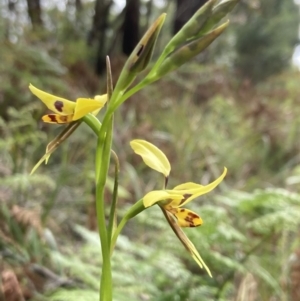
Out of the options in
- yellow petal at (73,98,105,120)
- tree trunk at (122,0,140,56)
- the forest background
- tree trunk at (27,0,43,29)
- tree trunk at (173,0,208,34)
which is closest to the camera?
yellow petal at (73,98,105,120)

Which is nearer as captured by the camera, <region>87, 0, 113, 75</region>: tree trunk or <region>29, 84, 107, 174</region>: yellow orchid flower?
<region>29, 84, 107, 174</region>: yellow orchid flower

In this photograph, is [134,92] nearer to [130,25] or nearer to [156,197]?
[156,197]

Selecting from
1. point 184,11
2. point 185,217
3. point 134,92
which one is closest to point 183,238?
point 185,217

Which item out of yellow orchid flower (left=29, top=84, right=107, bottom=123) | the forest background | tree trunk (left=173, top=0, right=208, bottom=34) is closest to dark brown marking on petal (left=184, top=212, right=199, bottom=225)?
yellow orchid flower (left=29, top=84, right=107, bottom=123)

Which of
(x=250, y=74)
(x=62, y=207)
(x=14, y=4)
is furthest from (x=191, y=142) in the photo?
(x=250, y=74)

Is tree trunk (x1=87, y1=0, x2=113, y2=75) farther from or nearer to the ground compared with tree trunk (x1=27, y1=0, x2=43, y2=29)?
farther from the ground

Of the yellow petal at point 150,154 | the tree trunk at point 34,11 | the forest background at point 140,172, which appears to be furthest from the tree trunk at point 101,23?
the yellow petal at point 150,154

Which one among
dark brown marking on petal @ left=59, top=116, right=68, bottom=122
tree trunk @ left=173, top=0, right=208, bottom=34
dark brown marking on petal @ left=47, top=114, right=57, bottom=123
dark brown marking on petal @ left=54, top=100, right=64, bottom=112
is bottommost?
dark brown marking on petal @ left=47, top=114, right=57, bottom=123

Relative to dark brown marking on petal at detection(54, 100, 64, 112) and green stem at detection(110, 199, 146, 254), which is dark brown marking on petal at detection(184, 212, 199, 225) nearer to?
green stem at detection(110, 199, 146, 254)
